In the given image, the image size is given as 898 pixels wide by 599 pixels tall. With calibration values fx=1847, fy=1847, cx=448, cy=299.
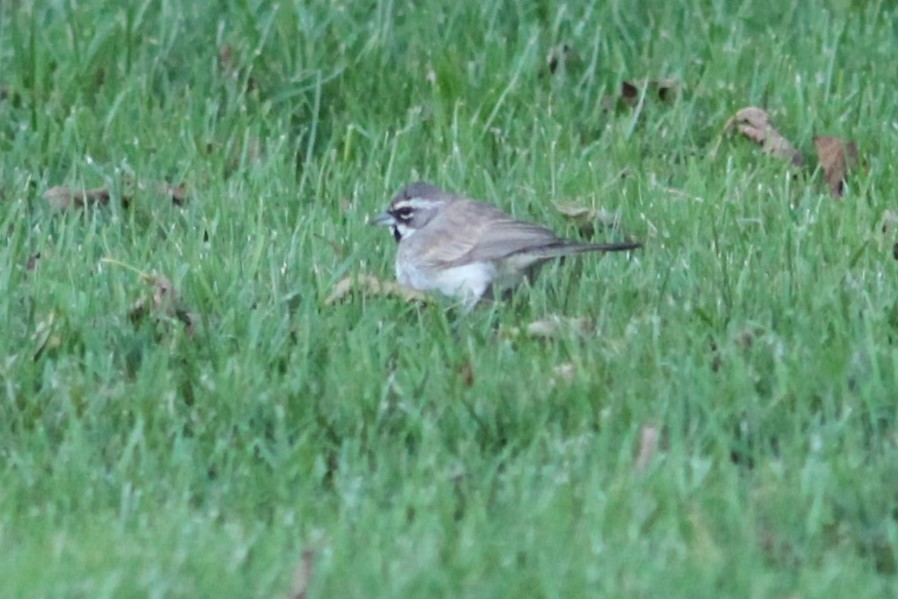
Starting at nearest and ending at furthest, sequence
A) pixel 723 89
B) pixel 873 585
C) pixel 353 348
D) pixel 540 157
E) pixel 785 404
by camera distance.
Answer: pixel 873 585
pixel 785 404
pixel 353 348
pixel 540 157
pixel 723 89

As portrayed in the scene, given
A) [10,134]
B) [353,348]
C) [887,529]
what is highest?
[887,529]

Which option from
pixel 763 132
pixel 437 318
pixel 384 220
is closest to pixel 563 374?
pixel 437 318

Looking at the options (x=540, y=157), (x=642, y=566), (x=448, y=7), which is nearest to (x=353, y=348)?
(x=642, y=566)

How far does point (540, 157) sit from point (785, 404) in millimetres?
3037

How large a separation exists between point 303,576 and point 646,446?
1.14 meters

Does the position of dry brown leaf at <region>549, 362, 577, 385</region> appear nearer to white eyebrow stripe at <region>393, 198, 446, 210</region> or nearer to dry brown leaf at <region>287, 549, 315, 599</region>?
dry brown leaf at <region>287, 549, 315, 599</region>

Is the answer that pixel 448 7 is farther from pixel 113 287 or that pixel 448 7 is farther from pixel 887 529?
pixel 887 529

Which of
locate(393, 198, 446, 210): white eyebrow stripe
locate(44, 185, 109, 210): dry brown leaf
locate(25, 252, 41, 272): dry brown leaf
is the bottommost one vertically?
locate(44, 185, 109, 210): dry brown leaf

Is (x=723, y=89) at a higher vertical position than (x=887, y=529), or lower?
lower

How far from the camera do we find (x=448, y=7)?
30.7ft

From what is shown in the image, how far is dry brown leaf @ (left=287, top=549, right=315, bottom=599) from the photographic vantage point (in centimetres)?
409

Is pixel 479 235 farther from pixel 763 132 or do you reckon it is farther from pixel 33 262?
pixel 763 132

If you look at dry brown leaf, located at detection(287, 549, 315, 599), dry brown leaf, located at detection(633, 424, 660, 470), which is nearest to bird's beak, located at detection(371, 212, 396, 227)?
dry brown leaf, located at detection(633, 424, 660, 470)

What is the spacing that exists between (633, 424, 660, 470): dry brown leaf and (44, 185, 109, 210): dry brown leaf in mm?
3370
